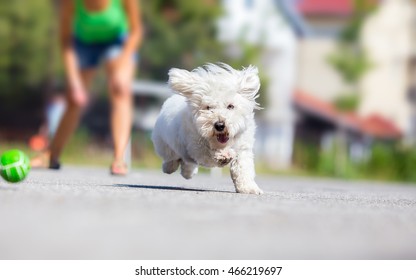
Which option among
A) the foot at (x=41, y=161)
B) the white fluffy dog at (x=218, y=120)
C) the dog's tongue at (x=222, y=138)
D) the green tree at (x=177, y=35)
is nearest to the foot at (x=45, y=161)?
the foot at (x=41, y=161)

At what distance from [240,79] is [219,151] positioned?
630mm

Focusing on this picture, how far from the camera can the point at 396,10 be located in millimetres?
53938

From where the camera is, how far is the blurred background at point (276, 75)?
3155 centimetres

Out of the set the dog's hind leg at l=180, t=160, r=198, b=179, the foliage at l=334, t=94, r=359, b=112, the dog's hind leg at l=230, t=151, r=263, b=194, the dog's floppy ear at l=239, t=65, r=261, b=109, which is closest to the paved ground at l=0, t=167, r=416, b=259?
the dog's hind leg at l=230, t=151, r=263, b=194

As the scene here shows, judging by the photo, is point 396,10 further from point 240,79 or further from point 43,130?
point 240,79

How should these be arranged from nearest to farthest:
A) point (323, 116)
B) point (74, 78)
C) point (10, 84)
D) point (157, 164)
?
point (74, 78)
point (157, 164)
point (10, 84)
point (323, 116)

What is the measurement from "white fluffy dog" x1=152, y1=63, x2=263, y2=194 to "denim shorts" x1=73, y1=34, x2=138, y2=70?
2757 mm

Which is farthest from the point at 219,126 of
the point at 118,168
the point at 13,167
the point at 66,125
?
the point at 66,125

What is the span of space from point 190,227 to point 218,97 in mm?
2570

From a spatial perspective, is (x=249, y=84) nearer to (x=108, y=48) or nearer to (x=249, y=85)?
(x=249, y=85)

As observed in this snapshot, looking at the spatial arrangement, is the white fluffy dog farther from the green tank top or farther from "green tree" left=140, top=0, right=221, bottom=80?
"green tree" left=140, top=0, right=221, bottom=80

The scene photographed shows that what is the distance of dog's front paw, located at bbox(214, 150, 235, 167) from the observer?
25.6ft

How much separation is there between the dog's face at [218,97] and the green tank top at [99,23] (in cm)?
273

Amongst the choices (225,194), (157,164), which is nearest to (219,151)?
(225,194)
